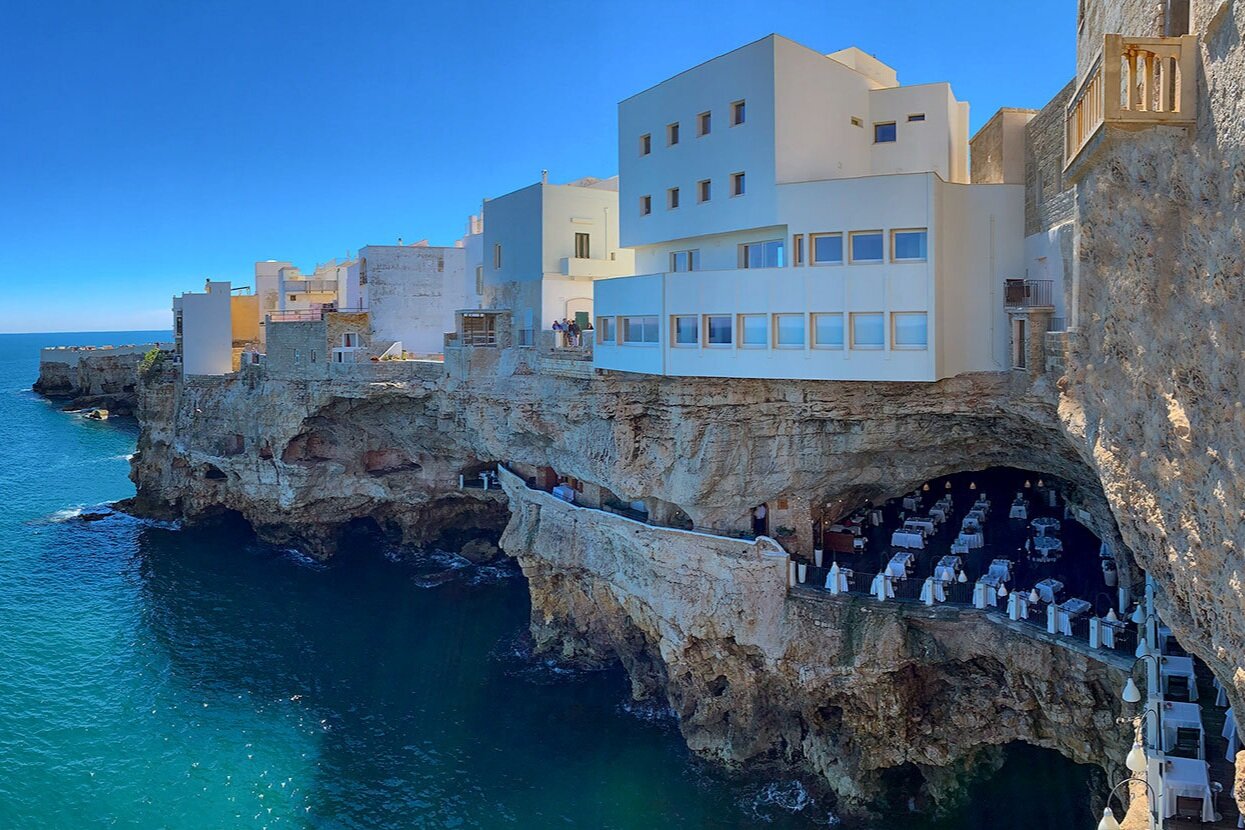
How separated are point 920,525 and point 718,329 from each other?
10.9 meters

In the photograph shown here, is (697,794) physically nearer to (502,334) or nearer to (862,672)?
(862,672)

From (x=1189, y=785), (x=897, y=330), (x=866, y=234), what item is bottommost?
(x=1189, y=785)

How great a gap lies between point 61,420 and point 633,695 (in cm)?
9217

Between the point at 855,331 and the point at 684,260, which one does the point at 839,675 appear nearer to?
the point at 855,331

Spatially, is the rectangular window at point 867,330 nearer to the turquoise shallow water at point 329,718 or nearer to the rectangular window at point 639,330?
the rectangular window at point 639,330

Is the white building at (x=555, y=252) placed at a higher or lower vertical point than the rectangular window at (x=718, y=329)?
higher

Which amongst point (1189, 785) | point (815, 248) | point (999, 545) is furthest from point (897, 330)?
point (1189, 785)

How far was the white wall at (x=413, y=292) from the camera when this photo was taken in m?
47.6

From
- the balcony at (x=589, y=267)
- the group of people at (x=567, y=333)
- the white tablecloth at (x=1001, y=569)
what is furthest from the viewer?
the balcony at (x=589, y=267)

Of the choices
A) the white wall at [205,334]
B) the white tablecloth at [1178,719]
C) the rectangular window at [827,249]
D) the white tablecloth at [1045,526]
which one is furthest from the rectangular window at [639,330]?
the white wall at [205,334]

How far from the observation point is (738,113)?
2514 cm

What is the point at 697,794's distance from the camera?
2503 cm

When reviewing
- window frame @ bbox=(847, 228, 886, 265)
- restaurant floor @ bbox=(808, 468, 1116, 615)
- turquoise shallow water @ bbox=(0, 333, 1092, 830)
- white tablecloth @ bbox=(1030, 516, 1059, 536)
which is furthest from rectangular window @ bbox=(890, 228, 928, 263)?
turquoise shallow water @ bbox=(0, 333, 1092, 830)

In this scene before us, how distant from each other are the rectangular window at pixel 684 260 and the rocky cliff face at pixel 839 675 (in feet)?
27.1
